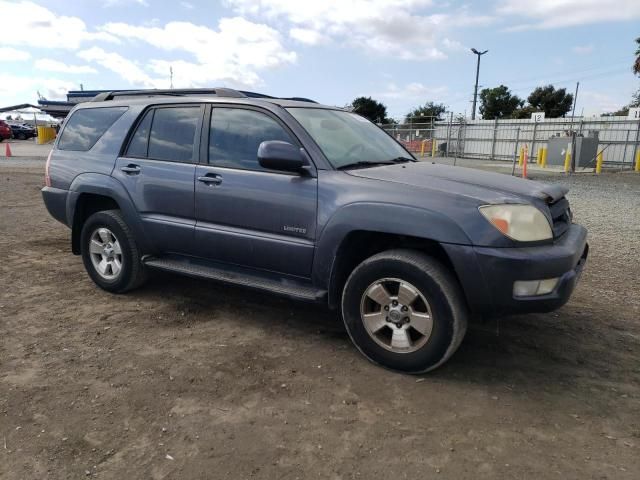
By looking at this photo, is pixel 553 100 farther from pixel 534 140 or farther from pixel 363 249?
pixel 363 249

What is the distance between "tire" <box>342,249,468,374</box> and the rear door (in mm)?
1563

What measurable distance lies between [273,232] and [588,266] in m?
3.96

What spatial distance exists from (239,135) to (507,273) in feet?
7.25

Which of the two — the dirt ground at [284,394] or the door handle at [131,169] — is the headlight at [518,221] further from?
the door handle at [131,169]

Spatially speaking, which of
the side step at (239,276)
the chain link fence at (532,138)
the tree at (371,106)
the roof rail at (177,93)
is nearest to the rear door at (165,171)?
the side step at (239,276)

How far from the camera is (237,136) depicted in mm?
3904

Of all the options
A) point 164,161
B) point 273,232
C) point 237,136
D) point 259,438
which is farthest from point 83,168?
point 259,438

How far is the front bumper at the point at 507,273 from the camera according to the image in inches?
114

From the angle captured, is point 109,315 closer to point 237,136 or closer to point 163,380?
point 163,380

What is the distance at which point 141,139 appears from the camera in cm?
443

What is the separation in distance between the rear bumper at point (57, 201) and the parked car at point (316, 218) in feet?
0.07

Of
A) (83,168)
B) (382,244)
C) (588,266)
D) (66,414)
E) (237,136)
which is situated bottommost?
(66,414)

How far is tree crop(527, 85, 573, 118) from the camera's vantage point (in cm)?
6109

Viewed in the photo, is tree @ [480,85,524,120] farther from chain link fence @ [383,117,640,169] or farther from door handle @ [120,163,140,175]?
door handle @ [120,163,140,175]
